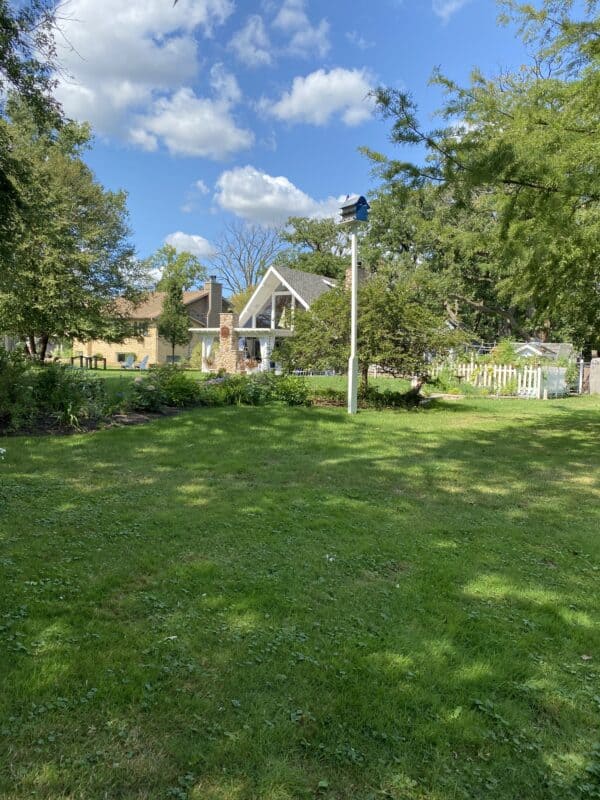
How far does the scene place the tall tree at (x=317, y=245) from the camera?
43.2m

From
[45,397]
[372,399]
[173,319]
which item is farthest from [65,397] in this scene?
[173,319]

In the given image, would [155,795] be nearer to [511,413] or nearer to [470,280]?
[511,413]

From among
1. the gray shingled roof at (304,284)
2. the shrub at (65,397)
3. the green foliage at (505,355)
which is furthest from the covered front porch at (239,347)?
the shrub at (65,397)

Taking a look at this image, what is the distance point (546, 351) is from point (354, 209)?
45.9 feet

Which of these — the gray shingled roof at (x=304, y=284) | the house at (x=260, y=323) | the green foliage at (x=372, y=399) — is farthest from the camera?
the gray shingled roof at (x=304, y=284)

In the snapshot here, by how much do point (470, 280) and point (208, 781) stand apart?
33.1m

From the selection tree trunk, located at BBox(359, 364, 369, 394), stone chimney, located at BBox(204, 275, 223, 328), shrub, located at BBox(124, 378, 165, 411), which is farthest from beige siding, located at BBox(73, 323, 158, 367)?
shrub, located at BBox(124, 378, 165, 411)

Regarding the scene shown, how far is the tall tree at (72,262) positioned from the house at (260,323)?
4.79 metres

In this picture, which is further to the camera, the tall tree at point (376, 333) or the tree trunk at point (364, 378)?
the tree trunk at point (364, 378)

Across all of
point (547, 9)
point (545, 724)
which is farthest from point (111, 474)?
point (547, 9)

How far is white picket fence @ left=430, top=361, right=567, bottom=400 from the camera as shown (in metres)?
17.9

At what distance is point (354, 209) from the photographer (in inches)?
428

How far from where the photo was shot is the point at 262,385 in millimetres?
12719

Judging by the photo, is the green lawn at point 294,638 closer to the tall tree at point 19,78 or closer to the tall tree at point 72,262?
the tall tree at point 19,78
